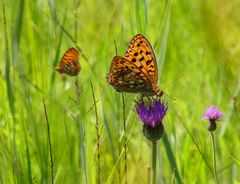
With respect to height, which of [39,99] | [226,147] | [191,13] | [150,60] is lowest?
[226,147]

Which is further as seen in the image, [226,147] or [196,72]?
[196,72]

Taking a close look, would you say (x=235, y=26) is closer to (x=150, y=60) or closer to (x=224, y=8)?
(x=224, y=8)

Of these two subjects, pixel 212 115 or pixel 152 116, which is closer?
pixel 152 116

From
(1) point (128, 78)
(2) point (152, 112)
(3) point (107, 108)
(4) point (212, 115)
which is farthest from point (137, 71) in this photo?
(3) point (107, 108)

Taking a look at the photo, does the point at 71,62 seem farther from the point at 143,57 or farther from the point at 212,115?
the point at 212,115

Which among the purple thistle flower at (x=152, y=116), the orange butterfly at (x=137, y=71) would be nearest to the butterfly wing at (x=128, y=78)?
the orange butterfly at (x=137, y=71)

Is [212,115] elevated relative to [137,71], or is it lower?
lower

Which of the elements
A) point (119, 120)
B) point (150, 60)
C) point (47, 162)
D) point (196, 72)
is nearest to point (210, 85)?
point (196, 72)
